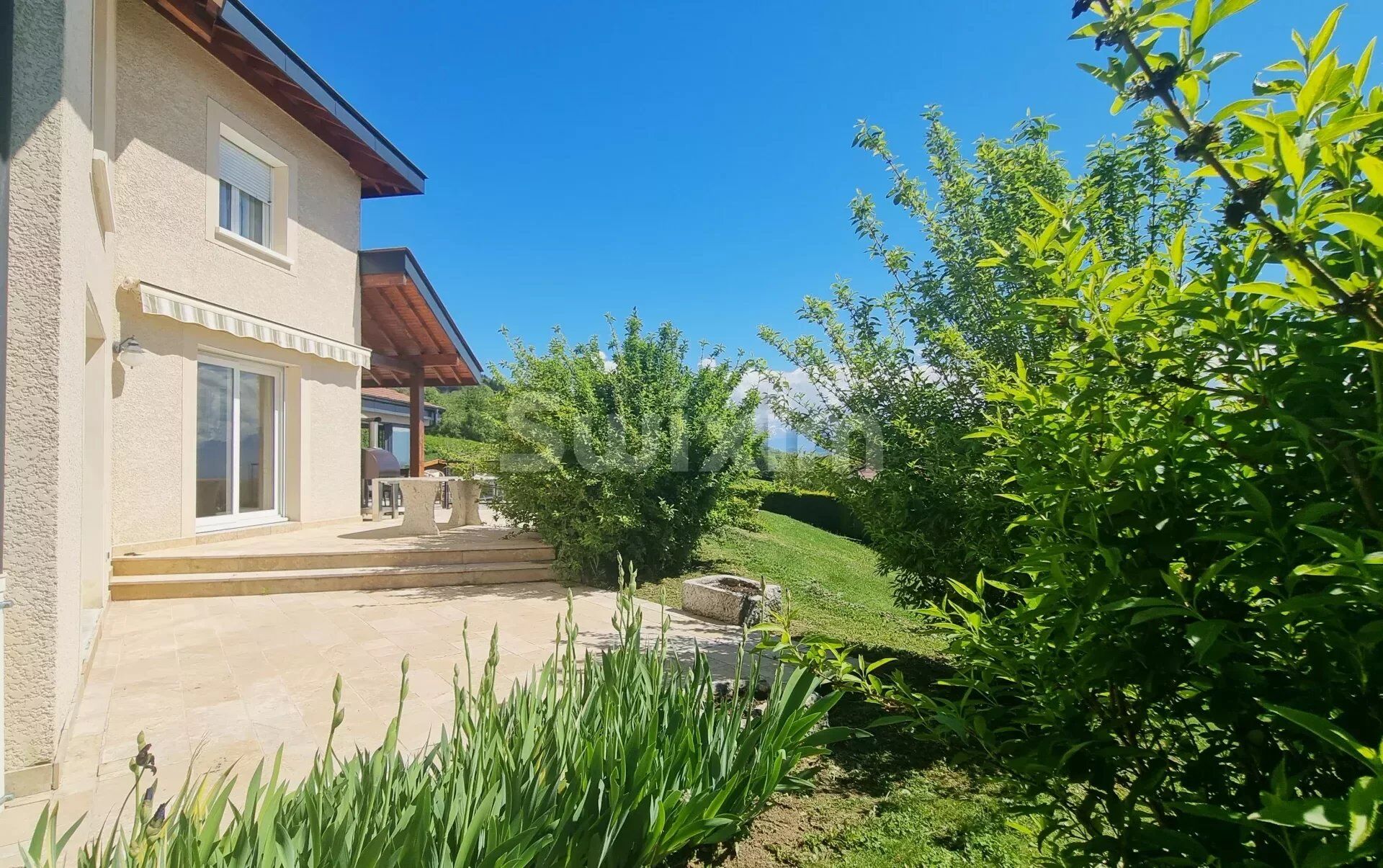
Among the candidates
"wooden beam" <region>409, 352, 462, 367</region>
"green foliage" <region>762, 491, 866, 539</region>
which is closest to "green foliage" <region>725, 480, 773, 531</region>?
"green foliage" <region>762, 491, 866, 539</region>

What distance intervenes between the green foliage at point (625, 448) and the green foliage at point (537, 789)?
7.25 m

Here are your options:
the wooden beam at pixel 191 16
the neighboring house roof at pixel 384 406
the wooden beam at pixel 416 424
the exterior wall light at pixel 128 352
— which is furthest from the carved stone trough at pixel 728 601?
the neighboring house roof at pixel 384 406

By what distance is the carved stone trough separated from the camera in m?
8.45

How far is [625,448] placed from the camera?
10.8 meters

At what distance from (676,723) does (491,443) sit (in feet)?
32.0

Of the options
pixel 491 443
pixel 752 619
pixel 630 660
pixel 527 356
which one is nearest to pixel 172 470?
pixel 491 443

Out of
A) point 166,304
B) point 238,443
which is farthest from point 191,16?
point 238,443

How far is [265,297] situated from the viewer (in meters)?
12.3

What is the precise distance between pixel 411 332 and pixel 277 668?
42.5 feet

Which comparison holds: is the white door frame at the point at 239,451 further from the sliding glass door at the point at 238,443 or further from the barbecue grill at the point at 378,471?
the barbecue grill at the point at 378,471

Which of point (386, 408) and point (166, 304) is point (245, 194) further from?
point (386, 408)

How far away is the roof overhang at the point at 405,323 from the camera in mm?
15117

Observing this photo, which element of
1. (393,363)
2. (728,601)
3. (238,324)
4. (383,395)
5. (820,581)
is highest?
(383,395)

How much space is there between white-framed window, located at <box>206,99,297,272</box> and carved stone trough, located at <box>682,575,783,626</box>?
10744mm
